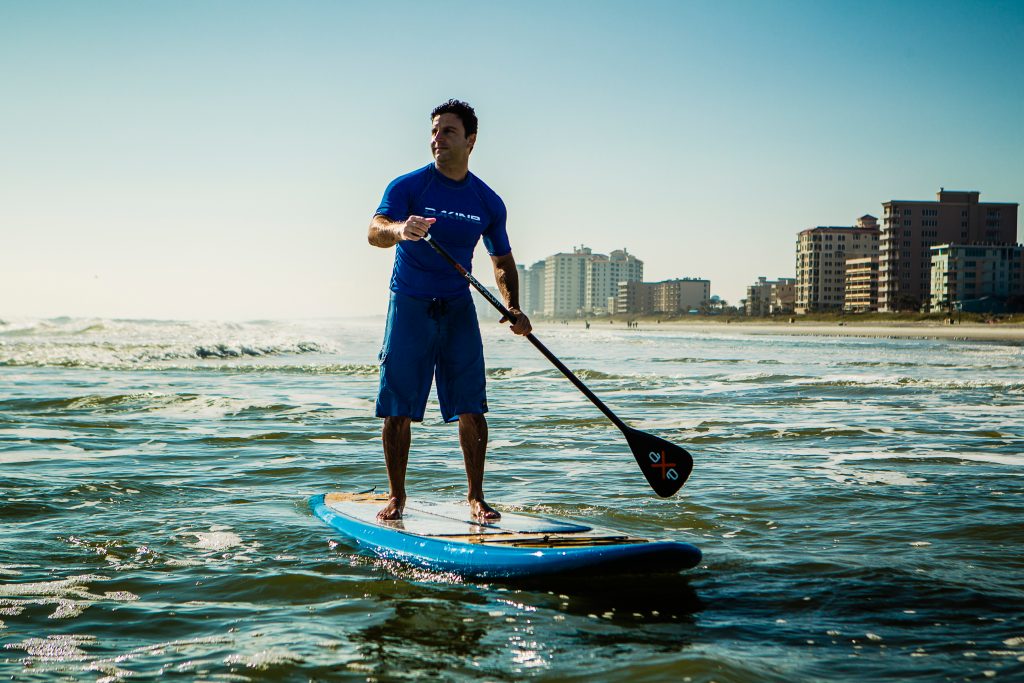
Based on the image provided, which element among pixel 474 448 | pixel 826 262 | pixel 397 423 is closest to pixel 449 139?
pixel 397 423

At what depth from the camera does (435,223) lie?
4.68m

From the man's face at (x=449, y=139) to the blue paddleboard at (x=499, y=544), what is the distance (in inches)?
76.9

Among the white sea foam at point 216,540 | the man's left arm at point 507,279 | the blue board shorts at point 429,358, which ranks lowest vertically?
the white sea foam at point 216,540

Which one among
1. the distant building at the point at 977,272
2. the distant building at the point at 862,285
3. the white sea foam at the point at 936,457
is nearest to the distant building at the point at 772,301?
the distant building at the point at 862,285

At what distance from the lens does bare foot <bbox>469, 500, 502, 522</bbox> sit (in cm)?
462

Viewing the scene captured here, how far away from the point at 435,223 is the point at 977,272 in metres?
132

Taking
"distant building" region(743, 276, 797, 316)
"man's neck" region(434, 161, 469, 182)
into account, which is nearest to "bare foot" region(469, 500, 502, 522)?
"man's neck" region(434, 161, 469, 182)

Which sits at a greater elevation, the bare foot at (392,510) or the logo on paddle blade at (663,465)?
the logo on paddle blade at (663,465)

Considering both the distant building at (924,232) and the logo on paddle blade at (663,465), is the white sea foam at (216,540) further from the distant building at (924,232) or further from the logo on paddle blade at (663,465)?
the distant building at (924,232)

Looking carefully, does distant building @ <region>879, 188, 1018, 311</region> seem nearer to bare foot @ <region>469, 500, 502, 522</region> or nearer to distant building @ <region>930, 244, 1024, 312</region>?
distant building @ <region>930, 244, 1024, 312</region>

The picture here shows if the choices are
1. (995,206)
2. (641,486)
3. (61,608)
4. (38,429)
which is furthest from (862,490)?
(995,206)

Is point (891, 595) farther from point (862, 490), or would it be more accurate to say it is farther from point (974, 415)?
point (974, 415)

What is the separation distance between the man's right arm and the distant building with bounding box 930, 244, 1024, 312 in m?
126

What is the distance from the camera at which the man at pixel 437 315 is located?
15.3 feet
